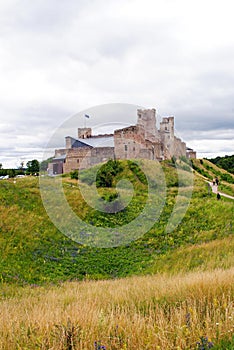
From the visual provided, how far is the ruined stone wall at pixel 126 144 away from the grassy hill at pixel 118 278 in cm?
677

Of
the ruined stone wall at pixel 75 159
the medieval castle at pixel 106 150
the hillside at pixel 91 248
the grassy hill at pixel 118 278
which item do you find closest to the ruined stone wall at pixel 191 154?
the medieval castle at pixel 106 150

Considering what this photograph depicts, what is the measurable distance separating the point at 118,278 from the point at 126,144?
109ft

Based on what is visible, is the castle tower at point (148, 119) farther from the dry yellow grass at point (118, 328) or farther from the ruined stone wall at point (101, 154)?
the dry yellow grass at point (118, 328)

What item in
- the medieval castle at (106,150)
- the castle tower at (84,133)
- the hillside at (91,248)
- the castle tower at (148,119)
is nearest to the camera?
the hillside at (91,248)

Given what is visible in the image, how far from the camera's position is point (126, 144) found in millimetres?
45781

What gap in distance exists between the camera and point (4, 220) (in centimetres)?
1917

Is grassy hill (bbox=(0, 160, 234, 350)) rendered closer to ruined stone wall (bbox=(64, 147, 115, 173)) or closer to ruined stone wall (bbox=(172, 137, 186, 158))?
ruined stone wall (bbox=(64, 147, 115, 173))

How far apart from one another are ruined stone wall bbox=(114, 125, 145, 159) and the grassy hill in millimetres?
6766

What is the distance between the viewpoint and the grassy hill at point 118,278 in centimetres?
416

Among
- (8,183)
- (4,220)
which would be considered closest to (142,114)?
(8,183)

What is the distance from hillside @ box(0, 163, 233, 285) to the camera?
46.3 feet

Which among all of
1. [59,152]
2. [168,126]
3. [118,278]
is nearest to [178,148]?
[168,126]

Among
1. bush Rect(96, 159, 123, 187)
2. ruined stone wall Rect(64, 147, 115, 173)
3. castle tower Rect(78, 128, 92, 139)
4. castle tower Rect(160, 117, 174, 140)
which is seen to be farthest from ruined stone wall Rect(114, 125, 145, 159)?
castle tower Rect(160, 117, 174, 140)

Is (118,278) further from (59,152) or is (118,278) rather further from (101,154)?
(59,152)
